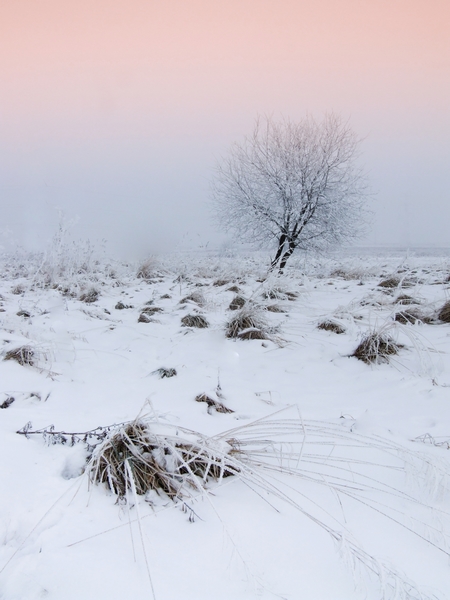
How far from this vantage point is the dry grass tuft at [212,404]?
6.96 ft

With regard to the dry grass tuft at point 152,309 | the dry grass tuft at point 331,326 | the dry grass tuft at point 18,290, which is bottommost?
the dry grass tuft at point 18,290

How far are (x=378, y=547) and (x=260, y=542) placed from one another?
0.34m

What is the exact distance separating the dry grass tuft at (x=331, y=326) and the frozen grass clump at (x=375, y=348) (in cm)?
63

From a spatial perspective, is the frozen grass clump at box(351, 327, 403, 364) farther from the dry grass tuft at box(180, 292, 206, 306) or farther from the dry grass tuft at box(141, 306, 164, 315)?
the dry grass tuft at box(141, 306, 164, 315)

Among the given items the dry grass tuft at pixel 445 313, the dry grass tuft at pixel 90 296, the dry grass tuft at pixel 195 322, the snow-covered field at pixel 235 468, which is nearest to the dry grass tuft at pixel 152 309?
the dry grass tuft at pixel 195 322

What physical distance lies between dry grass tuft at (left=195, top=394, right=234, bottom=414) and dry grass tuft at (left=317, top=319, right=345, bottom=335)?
2030 millimetres

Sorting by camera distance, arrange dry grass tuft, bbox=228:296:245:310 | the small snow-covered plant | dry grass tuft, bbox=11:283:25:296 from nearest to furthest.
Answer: the small snow-covered plant, dry grass tuft, bbox=228:296:245:310, dry grass tuft, bbox=11:283:25:296

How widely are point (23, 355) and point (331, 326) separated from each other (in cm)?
287

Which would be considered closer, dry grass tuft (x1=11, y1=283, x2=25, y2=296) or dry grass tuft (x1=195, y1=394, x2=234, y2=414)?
dry grass tuft (x1=195, y1=394, x2=234, y2=414)

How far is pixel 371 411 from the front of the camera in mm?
2156

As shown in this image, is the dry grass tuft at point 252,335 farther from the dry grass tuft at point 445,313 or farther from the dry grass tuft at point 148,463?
the dry grass tuft at point 148,463

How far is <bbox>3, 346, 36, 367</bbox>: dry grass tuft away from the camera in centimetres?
262

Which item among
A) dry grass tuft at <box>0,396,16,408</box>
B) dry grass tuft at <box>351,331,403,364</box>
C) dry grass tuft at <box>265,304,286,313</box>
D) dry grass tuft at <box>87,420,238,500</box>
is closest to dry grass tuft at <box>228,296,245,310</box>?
dry grass tuft at <box>265,304,286,313</box>

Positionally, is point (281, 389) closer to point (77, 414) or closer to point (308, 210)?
point (77, 414)
